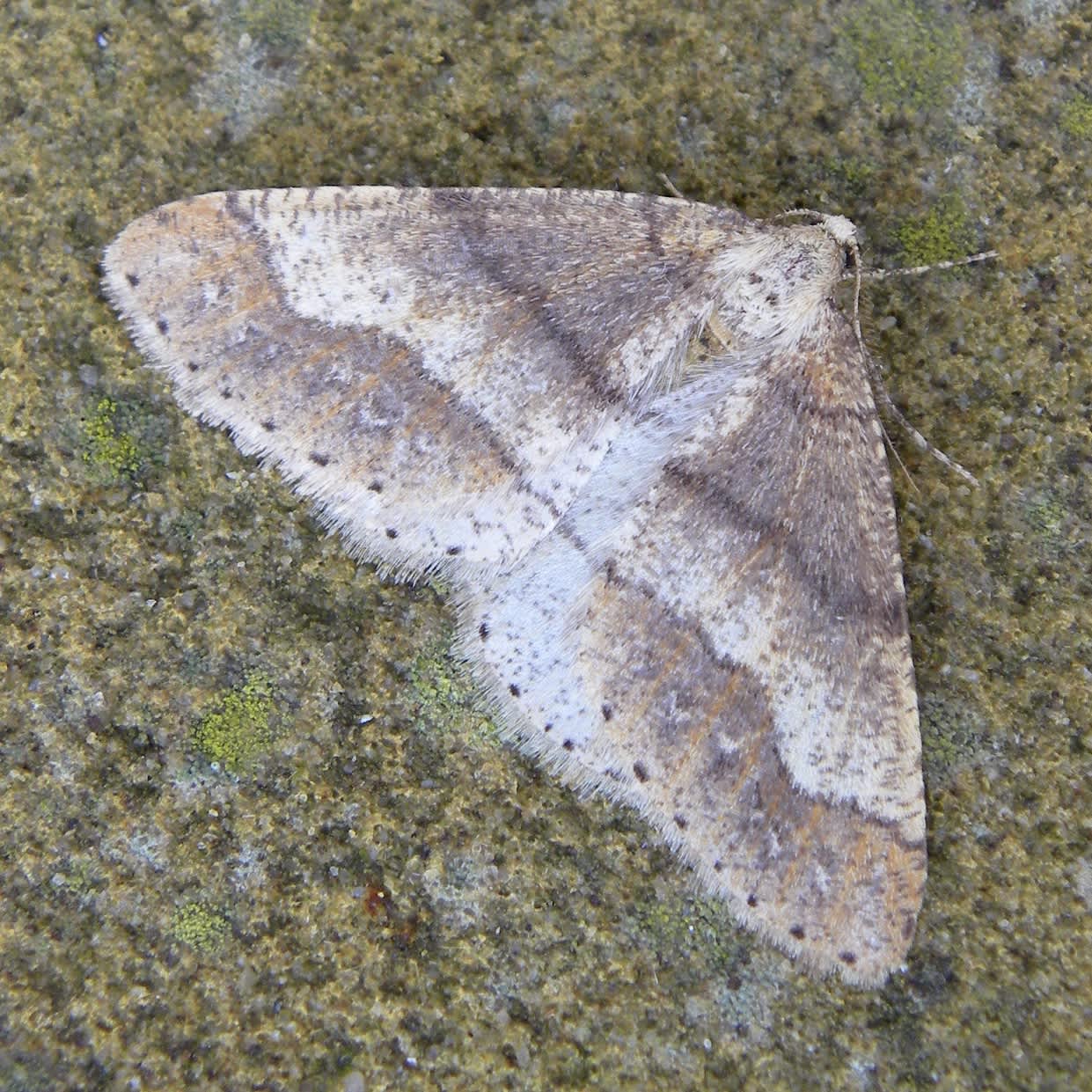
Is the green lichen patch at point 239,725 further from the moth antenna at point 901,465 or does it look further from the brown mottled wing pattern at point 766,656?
the moth antenna at point 901,465

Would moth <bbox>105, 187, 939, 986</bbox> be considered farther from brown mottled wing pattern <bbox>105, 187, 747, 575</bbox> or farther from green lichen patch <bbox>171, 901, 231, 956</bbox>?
green lichen patch <bbox>171, 901, 231, 956</bbox>

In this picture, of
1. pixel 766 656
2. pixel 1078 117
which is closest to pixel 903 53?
pixel 1078 117

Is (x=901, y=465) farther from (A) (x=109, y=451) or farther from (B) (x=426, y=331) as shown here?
(A) (x=109, y=451)

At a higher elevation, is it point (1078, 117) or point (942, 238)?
point (1078, 117)

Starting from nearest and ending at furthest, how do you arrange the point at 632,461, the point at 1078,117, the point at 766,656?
the point at 766,656, the point at 632,461, the point at 1078,117

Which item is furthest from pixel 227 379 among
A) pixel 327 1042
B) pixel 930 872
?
pixel 930 872

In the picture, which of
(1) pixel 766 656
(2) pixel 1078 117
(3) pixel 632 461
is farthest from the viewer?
(2) pixel 1078 117

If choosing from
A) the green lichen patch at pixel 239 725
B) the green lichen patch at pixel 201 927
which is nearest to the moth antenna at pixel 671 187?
the green lichen patch at pixel 239 725
